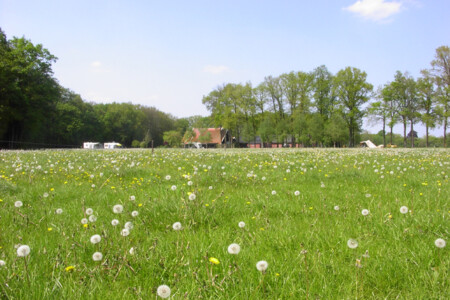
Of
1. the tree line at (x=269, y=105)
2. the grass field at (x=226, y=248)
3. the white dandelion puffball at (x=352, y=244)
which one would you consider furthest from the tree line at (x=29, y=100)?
the white dandelion puffball at (x=352, y=244)

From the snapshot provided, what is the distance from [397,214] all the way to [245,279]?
2.51 meters

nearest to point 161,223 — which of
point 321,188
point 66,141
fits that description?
point 321,188

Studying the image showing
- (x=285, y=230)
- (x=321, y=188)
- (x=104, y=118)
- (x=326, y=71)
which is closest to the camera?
(x=285, y=230)

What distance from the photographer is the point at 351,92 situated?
51594 millimetres

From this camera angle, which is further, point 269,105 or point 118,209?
point 269,105

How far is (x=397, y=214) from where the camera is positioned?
3.47 meters

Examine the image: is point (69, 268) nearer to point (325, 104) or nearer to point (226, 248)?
point (226, 248)

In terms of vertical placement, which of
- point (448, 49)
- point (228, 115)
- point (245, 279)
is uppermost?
point (448, 49)

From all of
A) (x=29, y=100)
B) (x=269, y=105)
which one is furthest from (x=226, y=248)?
(x=269, y=105)

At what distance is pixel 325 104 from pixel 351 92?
206 inches

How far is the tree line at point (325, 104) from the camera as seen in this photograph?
132 feet

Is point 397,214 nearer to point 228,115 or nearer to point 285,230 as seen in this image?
point 285,230

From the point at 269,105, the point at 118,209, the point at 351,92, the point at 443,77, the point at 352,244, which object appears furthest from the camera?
the point at 269,105

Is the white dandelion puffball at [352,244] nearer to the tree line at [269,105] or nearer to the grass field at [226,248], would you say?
the grass field at [226,248]
